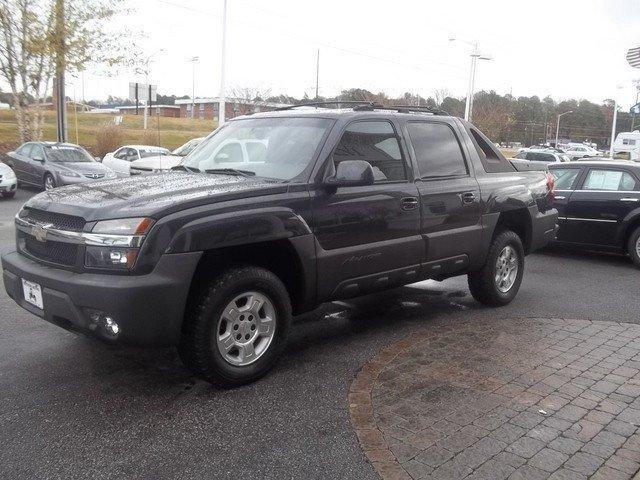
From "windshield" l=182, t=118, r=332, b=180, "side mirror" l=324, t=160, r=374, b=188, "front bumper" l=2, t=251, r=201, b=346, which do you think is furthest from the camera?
"windshield" l=182, t=118, r=332, b=180

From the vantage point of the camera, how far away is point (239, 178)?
176 inches

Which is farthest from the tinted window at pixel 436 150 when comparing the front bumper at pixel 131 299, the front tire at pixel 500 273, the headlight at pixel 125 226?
the headlight at pixel 125 226

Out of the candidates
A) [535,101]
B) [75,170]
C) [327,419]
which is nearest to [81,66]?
[75,170]

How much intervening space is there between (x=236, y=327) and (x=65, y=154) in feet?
50.8

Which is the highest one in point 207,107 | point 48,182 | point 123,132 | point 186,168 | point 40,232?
point 207,107

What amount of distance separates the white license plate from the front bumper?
6 centimetres

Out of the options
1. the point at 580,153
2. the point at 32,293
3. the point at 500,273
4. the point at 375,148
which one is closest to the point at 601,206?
the point at 500,273

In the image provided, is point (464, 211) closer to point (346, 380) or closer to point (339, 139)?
point (339, 139)

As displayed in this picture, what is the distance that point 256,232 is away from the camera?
3973 millimetres

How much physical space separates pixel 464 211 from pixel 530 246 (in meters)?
1.45

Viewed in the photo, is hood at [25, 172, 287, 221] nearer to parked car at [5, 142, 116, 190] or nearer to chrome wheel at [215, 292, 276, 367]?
chrome wheel at [215, 292, 276, 367]

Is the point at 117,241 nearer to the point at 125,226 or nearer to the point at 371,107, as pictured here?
the point at 125,226

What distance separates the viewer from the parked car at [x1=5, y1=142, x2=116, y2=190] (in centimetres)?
1645

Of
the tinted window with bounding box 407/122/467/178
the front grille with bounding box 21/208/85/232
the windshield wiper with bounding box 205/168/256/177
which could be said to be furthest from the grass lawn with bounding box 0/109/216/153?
the front grille with bounding box 21/208/85/232
